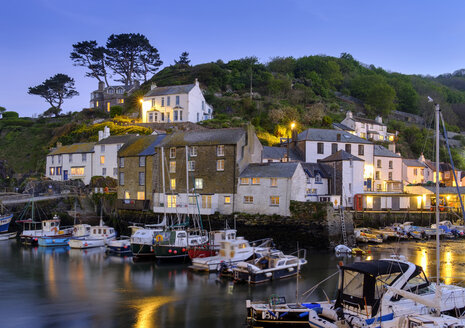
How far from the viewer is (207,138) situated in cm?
4041

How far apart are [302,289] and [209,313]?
599 centimetres

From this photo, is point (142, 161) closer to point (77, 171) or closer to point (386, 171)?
point (77, 171)

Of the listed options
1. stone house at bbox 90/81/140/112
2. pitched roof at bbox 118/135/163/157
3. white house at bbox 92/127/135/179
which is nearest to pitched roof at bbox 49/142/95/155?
white house at bbox 92/127/135/179

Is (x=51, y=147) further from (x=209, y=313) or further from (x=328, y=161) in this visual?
(x=209, y=313)

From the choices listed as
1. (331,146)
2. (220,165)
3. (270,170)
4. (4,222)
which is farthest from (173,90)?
(270,170)

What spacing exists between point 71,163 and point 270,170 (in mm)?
31968

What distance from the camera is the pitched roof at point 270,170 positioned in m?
36.3

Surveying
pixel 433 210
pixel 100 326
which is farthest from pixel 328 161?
pixel 100 326

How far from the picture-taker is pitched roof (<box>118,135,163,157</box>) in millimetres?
45319

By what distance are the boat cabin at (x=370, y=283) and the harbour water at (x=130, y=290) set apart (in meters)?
4.78

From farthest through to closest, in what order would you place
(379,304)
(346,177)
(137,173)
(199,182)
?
(137,173) < (346,177) < (199,182) < (379,304)

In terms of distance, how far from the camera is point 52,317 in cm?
1783

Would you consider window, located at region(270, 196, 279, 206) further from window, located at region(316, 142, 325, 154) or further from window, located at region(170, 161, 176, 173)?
window, located at region(316, 142, 325, 154)

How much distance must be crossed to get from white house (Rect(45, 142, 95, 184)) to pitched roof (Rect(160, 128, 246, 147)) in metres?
17.1
